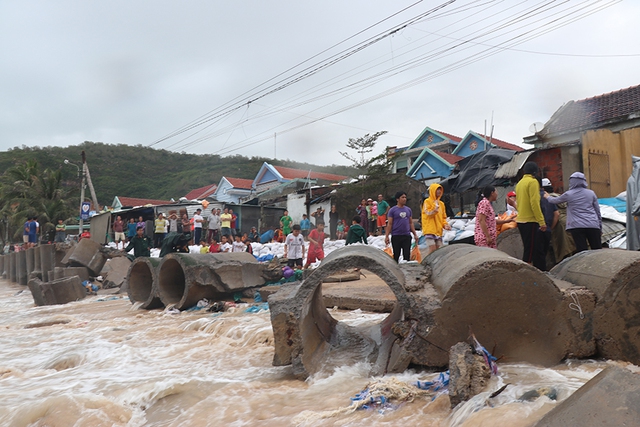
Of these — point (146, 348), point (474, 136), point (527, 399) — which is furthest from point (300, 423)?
point (474, 136)

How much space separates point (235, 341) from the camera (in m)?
5.23

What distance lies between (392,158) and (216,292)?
10248mm

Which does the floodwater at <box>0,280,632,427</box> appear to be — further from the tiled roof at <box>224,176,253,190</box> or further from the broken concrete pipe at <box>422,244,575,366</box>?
the tiled roof at <box>224,176,253,190</box>

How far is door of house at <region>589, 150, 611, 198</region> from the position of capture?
11.3 m

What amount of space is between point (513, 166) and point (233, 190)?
72.8 feet

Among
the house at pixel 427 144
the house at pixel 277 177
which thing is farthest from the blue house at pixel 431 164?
the house at pixel 277 177

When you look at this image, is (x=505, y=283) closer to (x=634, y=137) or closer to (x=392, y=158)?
(x=634, y=137)

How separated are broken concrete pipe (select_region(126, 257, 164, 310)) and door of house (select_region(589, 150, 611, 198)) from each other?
1006 cm

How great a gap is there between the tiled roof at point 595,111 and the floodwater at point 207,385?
12763 millimetres

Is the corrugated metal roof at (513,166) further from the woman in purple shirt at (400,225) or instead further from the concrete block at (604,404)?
the concrete block at (604,404)

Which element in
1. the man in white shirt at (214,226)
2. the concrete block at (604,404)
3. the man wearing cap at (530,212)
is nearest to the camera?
the concrete block at (604,404)

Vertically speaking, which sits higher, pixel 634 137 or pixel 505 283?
pixel 634 137

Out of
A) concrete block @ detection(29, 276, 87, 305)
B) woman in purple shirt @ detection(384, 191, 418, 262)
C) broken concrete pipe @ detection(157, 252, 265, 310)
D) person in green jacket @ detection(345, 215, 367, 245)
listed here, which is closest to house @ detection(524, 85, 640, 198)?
person in green jacket @ detection(345, 215, 367, 245)

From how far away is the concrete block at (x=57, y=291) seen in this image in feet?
33.8
